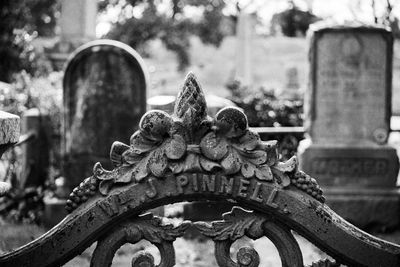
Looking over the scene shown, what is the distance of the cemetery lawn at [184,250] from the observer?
4.89 meters

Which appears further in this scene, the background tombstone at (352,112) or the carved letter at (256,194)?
the background tombstone at (352,112)

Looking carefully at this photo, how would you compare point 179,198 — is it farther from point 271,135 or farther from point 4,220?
point 271,135

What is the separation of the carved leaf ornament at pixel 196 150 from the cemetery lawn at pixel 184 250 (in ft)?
9.77

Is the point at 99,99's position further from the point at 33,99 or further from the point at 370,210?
the point at 370,210

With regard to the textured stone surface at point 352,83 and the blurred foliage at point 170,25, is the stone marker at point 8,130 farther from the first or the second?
the blurred foliage at point 170,25

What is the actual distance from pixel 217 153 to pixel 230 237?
0.86ft

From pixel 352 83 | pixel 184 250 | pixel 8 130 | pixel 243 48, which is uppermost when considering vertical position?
pixel 243 48

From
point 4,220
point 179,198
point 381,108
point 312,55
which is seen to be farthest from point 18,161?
point 179,198

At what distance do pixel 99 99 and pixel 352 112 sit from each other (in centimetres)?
272

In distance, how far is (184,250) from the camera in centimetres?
539

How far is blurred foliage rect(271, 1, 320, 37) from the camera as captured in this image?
40.4 meters

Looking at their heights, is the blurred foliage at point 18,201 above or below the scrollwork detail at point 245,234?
below

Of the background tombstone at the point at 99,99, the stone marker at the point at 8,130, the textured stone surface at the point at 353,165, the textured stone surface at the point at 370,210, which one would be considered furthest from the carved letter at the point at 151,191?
the textured stone surface at the point at 353,165

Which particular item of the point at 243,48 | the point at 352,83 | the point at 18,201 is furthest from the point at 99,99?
the point at 243,48
